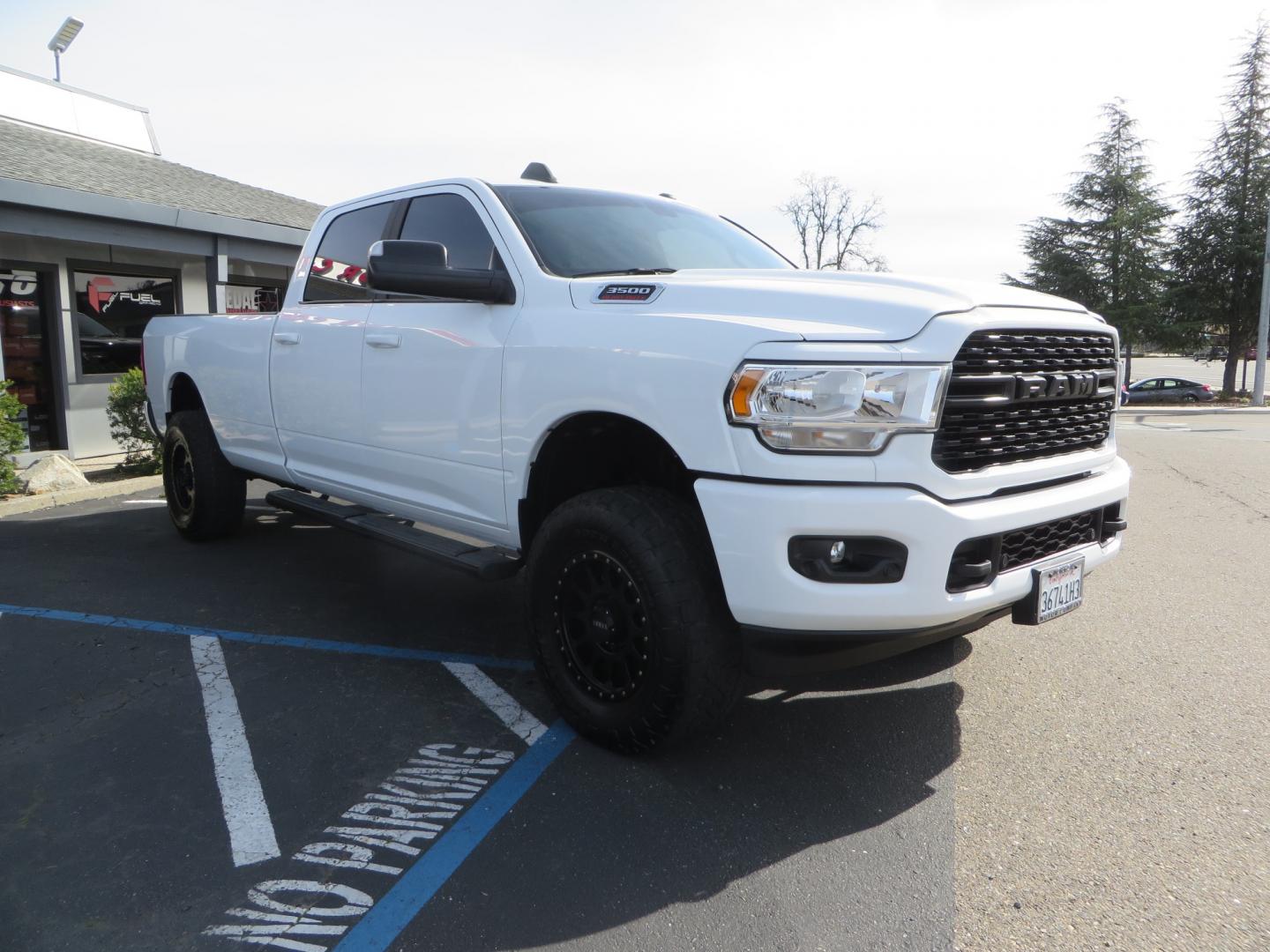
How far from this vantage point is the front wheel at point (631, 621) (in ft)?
9.29

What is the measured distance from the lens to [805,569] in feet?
8.57

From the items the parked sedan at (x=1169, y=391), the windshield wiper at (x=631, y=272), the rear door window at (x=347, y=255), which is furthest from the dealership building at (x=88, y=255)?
the parked sedan at (x=1169, y=391)

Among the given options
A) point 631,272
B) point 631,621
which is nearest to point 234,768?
point 631,621

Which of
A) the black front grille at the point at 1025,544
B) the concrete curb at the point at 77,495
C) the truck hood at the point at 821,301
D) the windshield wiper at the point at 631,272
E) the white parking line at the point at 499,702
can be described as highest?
the windshield wiper at the point at 631,272

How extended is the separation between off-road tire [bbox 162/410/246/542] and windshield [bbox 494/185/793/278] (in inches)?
123

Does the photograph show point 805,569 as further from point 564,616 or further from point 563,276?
point 563,276

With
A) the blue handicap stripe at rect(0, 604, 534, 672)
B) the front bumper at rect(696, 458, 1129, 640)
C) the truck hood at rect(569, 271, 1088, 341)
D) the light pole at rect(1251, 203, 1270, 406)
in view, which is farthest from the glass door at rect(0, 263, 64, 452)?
the light pole at rect(1251, 203, 1270, 406)

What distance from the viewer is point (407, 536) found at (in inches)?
161

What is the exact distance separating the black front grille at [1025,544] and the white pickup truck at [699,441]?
0.01 meters

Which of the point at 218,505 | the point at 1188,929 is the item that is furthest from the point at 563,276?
the point at 218,505

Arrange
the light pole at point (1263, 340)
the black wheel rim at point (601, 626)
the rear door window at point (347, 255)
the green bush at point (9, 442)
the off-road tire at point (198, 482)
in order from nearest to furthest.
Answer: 1. the black wheel rim at point (601, 626)
2. the rear door window at point (347, 255)
3. the off-road tire at point (198, 482)
4. the green bush at point (9, 442)
5. the light pole at point (1263, 340)

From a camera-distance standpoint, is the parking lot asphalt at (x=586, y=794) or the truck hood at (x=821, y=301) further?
the truck hood at (x=821, y=301)

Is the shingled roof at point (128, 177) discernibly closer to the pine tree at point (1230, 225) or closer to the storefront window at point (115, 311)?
the storefront window at point (115, 311)

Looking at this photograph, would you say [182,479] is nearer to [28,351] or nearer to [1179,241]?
[28,351]
